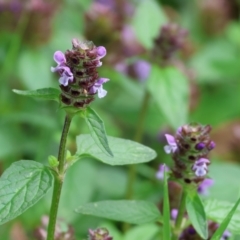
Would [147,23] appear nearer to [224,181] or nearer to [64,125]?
[224,181]

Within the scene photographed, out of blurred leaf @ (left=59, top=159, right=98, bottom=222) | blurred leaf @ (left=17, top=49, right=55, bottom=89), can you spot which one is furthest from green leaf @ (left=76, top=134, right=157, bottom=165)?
blurred leaf @ (left=17, top=49, right=55, bottom=89)

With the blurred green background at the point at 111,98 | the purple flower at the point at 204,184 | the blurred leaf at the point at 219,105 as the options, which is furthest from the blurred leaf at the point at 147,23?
the purple flower at the point at 204,184

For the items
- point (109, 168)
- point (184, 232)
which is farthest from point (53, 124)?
point (184, 232)

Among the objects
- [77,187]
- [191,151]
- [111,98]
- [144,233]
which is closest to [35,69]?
[111,98]

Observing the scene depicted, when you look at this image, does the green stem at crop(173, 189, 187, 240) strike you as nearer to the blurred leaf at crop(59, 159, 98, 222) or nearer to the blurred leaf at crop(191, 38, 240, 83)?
the blurred leaf at crop(59, 159, 98, 222)

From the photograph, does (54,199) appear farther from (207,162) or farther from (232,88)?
(232,88)

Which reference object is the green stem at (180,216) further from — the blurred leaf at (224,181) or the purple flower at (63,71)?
the blurred leaf at (224,181)
